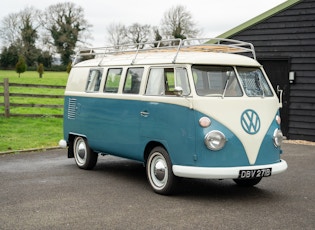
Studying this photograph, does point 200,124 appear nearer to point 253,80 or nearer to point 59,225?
point 253,80

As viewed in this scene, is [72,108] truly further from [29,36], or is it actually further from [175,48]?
[29,36]

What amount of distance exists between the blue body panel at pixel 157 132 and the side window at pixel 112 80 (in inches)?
8.0

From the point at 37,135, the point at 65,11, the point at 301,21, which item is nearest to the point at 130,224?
the point at 37,135

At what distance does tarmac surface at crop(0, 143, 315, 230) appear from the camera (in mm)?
6207

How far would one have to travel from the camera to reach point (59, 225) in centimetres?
608

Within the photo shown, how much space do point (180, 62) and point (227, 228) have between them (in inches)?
109

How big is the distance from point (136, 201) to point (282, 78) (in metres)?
9.49

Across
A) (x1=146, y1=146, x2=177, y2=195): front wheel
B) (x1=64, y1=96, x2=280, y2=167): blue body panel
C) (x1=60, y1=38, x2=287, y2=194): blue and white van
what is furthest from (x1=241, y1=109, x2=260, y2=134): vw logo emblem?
(x1=146, y1=146, x2=177, y2=195): front wheel

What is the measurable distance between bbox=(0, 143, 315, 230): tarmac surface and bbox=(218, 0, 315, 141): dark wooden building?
5001mm

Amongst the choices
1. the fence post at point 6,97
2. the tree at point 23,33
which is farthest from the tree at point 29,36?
the fence post at point 6,97

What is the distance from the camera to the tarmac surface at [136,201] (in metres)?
6.21

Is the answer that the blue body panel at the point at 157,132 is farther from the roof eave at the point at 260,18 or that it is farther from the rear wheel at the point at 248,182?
the roof eave at the point at 260,18

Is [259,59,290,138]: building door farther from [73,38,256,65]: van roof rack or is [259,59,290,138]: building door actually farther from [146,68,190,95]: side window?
[146,68,190,95]: side window

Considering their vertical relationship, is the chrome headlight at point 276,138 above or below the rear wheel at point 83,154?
above
